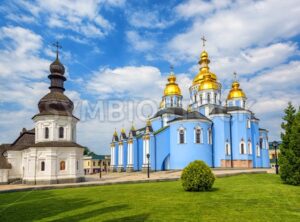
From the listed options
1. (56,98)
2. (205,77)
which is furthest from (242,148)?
(56,98)

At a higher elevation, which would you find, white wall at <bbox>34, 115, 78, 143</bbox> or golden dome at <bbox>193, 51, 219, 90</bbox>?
golden dome at <bbox>193, 51, 219, 90</bbox>

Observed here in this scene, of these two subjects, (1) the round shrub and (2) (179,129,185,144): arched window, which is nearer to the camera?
(1) the round shrub

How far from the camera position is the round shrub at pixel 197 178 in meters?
12.6

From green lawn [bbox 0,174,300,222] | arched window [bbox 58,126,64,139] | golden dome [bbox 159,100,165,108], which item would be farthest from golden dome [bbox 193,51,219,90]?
green lawn [bbox 0,174,300,222]

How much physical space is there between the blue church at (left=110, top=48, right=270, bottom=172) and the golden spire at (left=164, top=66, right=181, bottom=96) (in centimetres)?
38

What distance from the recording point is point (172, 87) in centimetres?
4331

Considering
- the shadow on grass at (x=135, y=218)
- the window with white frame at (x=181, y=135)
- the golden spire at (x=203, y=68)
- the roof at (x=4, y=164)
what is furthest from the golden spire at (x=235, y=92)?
the shadow on grass at (x=135, y=218)

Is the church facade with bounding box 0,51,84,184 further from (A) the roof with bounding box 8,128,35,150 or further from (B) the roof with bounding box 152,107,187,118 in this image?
(B) the roof with bounding box 152,107,187,118

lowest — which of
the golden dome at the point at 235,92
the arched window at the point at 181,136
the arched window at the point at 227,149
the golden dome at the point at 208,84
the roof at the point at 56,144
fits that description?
the arched window at the point at 227,149

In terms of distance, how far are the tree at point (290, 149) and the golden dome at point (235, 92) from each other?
23.5m

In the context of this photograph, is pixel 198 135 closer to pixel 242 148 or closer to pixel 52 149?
pixel 242 148

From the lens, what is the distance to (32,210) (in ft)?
31.0

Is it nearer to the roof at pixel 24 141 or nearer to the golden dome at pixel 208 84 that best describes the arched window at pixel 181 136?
the golden dome at pixel 208 84

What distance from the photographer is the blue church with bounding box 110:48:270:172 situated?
→ 33250 mm
